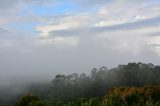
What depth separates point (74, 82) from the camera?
126 m

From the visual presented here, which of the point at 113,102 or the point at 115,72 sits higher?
the point at 115,72

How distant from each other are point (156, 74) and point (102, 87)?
12147 millimetres

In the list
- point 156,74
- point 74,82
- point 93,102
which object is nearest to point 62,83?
point 74,82

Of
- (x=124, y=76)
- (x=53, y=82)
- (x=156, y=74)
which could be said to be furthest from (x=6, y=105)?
(x=156, y=74)

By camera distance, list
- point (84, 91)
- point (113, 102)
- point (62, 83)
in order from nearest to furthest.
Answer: point (113, 102) < point (84, 91) < point (62, 83)

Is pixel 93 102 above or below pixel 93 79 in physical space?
below

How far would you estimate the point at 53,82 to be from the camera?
127938mm

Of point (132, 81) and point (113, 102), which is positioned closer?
point (113, 102)

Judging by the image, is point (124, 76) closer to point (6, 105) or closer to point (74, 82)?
point (74, 82)

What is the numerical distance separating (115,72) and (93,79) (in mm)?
6025

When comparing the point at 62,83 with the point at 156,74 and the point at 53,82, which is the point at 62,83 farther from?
the point at 156,74

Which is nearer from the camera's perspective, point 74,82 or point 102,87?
point 102,87

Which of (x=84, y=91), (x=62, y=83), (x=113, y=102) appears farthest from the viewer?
(x=62, y=83)

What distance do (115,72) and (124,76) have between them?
10290mm
